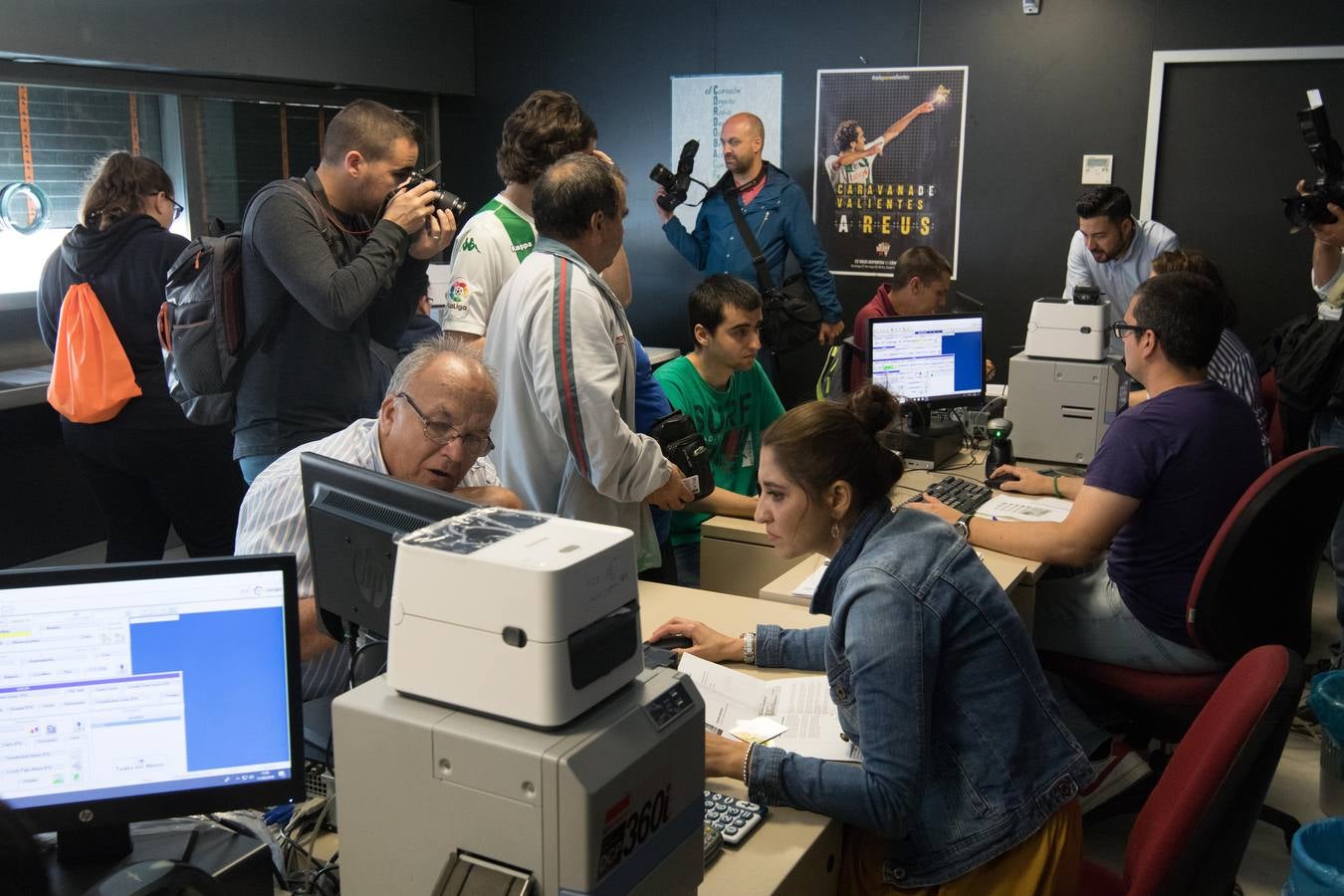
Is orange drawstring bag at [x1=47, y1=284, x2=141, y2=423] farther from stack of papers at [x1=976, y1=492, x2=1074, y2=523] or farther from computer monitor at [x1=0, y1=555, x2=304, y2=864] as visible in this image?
stack of papers at [x1=976, y1=492, x2=1074, y2=523]

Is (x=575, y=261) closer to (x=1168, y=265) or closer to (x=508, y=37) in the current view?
(x=1168, y=265)

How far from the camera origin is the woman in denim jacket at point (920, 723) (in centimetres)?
161

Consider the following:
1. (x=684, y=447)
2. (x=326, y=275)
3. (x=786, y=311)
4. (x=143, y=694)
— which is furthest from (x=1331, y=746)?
(x=786, y=311)

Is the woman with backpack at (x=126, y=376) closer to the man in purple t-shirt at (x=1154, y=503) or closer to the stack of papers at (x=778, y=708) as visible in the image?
the stack of papers at (x=778, y=708)

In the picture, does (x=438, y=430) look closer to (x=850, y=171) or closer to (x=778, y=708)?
(x=778, y=708)

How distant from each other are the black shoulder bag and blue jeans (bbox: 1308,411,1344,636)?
6.68 feet

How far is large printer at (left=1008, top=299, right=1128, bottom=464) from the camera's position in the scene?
149 inches

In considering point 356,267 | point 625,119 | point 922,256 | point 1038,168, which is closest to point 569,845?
point 356,267

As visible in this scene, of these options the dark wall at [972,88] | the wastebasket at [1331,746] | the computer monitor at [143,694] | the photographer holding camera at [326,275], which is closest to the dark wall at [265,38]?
the dark wall at [972,88]

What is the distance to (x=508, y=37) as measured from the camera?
6387 mm

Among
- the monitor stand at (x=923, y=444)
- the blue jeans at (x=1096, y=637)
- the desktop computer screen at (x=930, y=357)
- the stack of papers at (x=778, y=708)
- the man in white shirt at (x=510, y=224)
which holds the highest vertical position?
the man in white shirt at (x=510, y=224)

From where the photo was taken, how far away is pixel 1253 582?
2545mm

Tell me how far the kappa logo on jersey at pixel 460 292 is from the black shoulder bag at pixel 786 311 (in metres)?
2.32

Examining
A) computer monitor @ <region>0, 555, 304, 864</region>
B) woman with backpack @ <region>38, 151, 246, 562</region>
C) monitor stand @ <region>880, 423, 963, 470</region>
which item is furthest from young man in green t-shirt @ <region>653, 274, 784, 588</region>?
computer monitor @ <region>0, 555, 304, 864</region>
